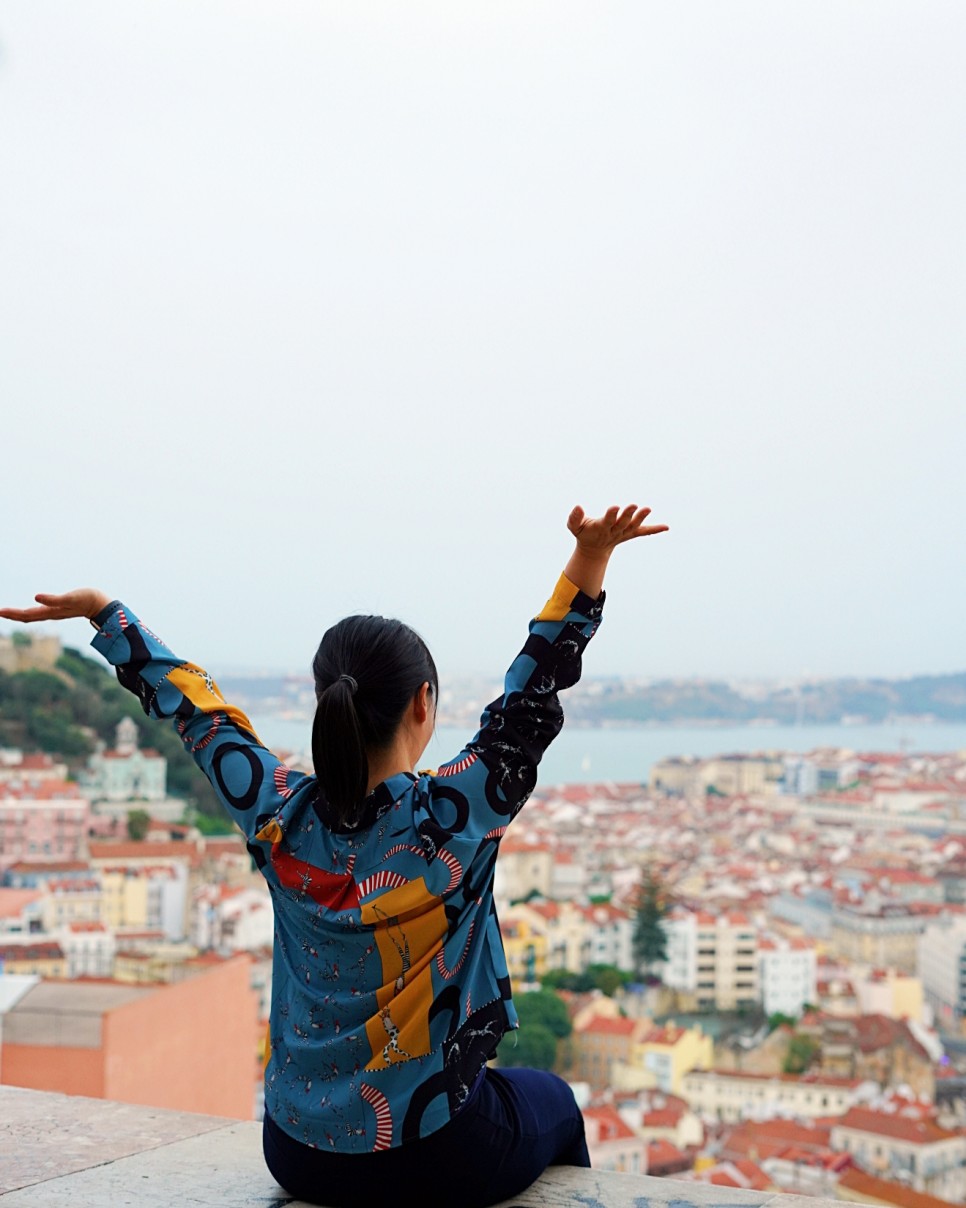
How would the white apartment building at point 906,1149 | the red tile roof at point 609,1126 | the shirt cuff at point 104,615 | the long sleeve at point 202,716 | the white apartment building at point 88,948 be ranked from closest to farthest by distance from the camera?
the long sleeve at point 202,716, the shirt cuff at point 104,615, the red tile roof at point 609,1126, the white apartment building at point 906,1149, the white apartment building at point 88,948

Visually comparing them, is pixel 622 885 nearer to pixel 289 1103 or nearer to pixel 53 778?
pixel 53 778

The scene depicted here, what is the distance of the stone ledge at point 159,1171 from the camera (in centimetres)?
112

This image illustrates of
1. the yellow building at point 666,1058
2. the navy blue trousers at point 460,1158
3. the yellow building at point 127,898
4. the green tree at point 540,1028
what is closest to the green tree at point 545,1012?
the green tree at point 540,1028

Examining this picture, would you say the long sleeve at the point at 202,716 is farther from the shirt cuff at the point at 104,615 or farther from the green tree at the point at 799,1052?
the green tree at the point at 799,1052

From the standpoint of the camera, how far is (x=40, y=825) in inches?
1072

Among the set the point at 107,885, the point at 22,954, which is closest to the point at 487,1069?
the point at 22,954

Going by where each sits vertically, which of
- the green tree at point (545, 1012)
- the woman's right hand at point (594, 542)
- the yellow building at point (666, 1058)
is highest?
the woman's right hand at point (594, 542)

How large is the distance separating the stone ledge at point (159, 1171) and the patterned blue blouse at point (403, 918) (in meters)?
0.17

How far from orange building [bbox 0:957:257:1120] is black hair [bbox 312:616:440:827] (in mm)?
4846

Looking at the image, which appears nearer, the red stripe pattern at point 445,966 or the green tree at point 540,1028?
the red stripe pattern at point 445,966

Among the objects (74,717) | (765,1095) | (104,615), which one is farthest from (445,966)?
(74,717)

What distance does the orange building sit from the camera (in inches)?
238

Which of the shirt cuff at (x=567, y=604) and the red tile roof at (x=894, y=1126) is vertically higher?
the shirt cuff at (x=567, y=604)

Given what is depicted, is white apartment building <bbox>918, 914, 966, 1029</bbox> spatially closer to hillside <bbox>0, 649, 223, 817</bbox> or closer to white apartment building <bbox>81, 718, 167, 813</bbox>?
hillside <bbox>0, 649, 223, 817</bbox>
